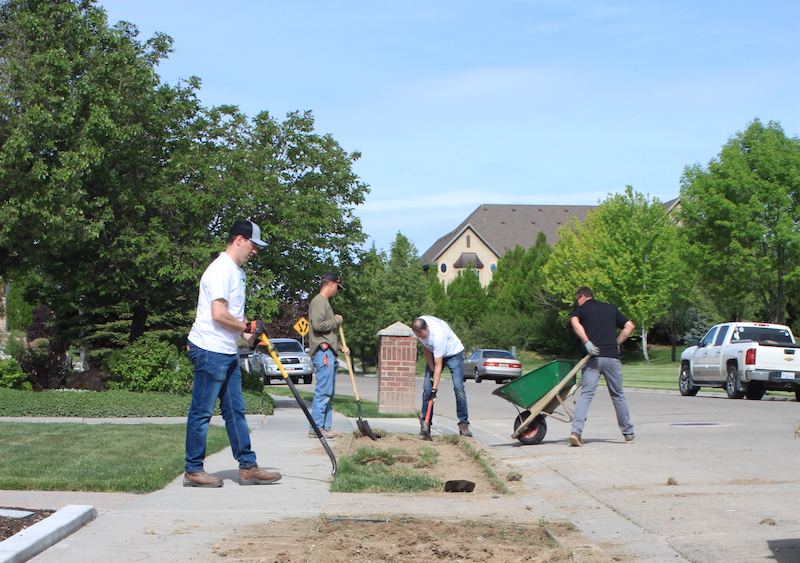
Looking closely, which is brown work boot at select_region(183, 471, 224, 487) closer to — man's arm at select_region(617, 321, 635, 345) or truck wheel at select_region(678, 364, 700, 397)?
man's arm at select_region(617, 321, 635, 345)

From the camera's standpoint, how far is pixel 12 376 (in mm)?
16672

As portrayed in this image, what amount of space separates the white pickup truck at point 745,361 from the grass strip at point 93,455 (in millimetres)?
13927

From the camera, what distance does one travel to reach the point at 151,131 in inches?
720

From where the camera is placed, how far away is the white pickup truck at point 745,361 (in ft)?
67.0

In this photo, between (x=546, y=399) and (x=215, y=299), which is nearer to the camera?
(x=215, y=299)

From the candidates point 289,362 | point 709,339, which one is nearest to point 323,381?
point 709,339

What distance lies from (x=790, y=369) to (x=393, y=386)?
9.74 m

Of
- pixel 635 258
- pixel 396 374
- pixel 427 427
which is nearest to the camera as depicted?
pixel 427 427

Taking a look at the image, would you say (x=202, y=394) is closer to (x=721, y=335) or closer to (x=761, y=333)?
(x=721, y=335)

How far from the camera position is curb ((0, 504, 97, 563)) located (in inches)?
169

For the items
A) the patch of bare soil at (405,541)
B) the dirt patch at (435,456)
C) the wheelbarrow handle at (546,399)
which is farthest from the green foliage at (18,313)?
the patch of bare soil at (405,541)

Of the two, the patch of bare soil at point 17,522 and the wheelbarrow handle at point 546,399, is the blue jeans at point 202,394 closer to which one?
the patch of bare soil at point 17,522

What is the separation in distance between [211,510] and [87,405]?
917 cm

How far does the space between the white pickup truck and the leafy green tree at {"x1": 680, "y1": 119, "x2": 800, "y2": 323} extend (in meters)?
20.3
